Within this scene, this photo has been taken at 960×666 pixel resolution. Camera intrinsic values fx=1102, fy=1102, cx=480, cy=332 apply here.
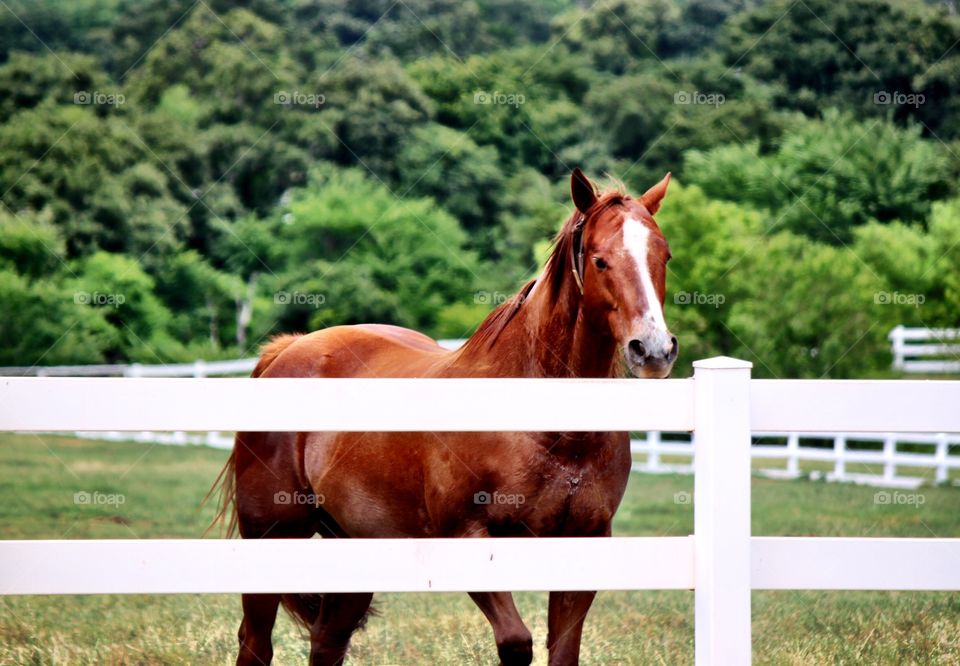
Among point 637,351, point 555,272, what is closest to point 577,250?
point 555,272

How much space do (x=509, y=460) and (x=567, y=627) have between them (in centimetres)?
63

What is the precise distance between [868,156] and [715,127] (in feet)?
21.9

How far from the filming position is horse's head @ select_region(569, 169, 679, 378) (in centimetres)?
373

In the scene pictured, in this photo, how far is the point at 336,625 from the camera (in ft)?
16.7

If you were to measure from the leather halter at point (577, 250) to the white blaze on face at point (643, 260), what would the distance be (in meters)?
0.26

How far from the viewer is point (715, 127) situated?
1478 inches

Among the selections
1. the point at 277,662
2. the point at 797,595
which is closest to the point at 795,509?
the point at 797,595

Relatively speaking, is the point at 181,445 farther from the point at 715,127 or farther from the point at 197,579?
the point at 715,127

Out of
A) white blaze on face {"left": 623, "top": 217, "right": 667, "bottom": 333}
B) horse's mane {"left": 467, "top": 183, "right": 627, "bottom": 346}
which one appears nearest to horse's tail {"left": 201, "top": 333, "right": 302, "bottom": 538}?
horse's mane {"left": 467, "top": 183, "right": 627, "bottom": 346}

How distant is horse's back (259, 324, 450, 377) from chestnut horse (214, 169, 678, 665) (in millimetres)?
71
